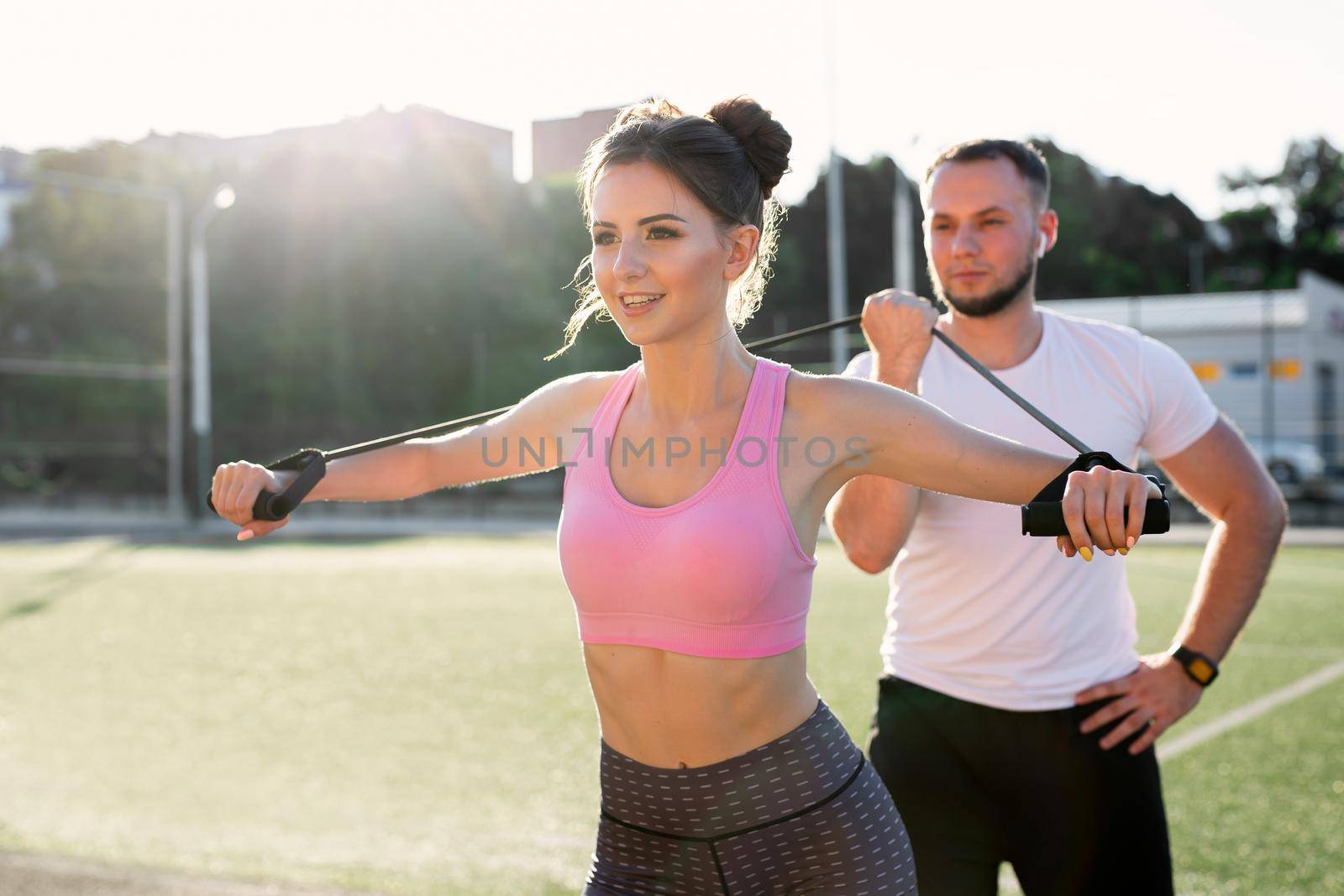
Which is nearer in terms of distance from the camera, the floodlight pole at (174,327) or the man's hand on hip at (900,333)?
the man's hand on hip at (900,333)

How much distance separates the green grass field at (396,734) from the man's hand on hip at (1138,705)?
2.24 metres

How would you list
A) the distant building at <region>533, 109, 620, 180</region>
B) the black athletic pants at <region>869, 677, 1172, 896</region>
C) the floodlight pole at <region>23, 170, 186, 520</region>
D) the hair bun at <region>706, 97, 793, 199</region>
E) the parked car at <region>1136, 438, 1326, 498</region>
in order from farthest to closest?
the floodlight pole at <region>23, 170, 186, 520</region> < the parked car at <region>1136, 438, 1326, 498</region> < the distant building at <region>533, 109, 620, 180</region> < the black athletic pants at <region>869, 677, 1172, 896</region> < the hair bun at <region>706, 97, 793, 199</region>

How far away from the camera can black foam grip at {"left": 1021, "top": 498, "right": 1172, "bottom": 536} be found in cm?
173

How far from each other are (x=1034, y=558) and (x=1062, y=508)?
1255 mm

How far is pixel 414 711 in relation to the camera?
8.02 meters

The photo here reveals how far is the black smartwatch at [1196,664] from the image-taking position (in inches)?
123

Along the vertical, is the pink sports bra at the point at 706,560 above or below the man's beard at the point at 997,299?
below

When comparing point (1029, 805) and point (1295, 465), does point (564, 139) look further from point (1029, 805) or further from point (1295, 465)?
point (1295, 465)

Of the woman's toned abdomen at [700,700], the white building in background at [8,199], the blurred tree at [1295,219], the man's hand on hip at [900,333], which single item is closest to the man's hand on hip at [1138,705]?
the man's hand on hip at [900,333]

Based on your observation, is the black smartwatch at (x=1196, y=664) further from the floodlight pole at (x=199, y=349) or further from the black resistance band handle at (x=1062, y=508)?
the floodlight pole at (x=199, y=349)

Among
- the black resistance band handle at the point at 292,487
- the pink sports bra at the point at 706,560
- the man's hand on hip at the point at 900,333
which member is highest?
the man's hand on hip at the point at 900,333

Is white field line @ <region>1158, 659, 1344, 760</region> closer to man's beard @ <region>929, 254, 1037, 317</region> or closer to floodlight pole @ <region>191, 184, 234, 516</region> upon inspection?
man's beard @ <region>929, 254, 1037, 317</region>

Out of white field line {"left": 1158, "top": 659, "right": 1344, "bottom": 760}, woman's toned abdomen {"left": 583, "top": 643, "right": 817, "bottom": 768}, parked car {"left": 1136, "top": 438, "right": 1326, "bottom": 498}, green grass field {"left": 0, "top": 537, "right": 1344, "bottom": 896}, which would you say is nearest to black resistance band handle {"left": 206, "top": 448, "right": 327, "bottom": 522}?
woman's toned abdomen {"left": 583, "top": 643, "right": 817, "bottom": 768}

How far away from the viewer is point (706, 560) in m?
1.96
